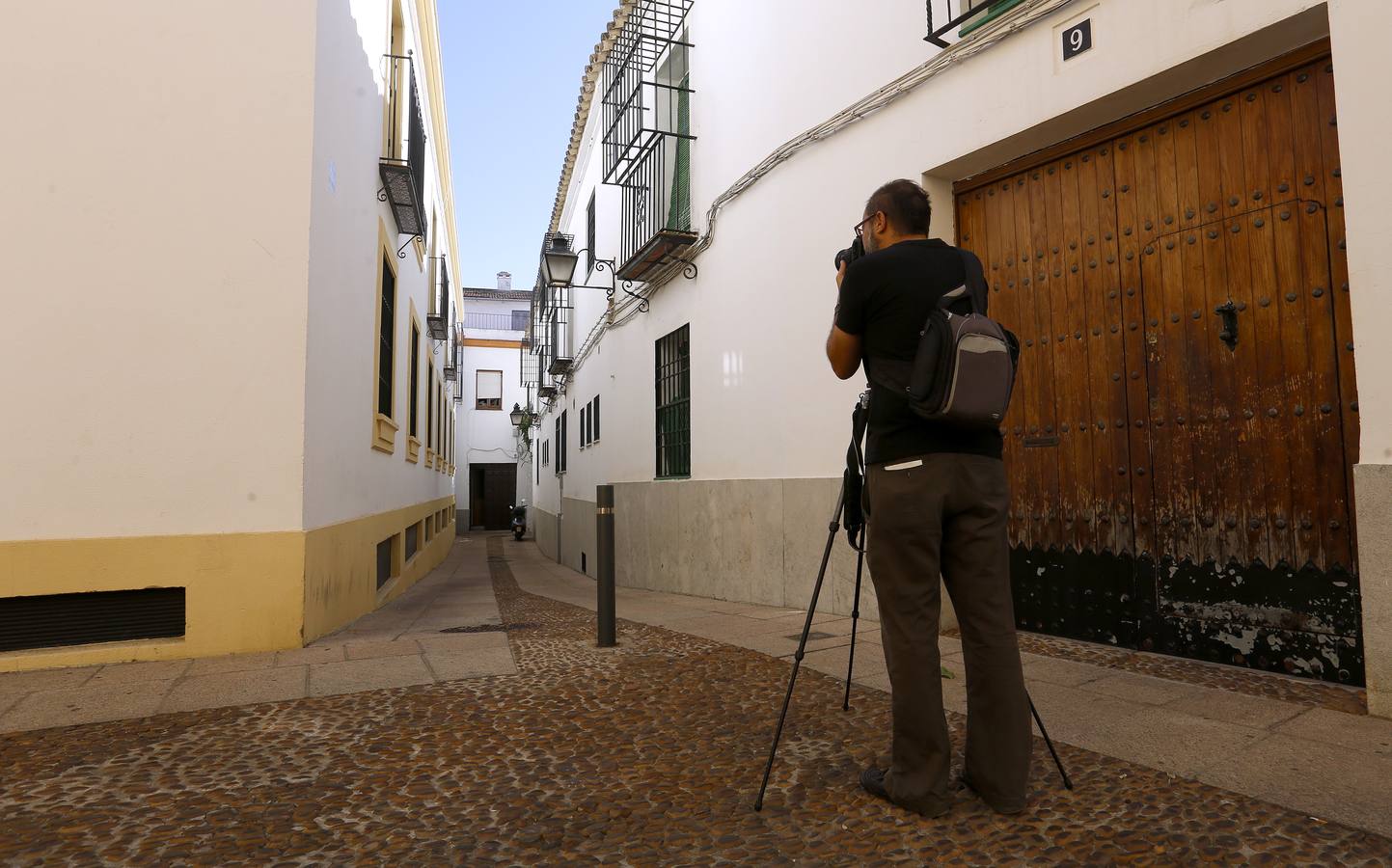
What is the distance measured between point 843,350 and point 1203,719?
1.96m

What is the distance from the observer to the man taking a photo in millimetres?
2131

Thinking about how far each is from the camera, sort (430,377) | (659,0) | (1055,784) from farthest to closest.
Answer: (430,377) → (659,0) → (1055,784)

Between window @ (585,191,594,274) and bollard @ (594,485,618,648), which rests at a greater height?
window @ (585,191,594,274)

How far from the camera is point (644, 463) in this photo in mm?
9938

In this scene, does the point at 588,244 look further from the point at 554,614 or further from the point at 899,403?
the point at 899,403

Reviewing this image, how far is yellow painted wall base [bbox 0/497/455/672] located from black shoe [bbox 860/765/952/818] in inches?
137

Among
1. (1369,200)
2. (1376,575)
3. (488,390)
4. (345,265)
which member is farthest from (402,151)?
(488,390)

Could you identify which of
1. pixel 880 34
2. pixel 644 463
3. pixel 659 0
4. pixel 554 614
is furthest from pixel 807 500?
pixel 659 0

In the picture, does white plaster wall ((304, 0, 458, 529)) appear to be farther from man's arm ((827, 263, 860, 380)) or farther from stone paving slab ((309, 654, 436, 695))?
man's arm ((827, 263, 860, 380))

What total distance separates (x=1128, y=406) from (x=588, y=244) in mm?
11758

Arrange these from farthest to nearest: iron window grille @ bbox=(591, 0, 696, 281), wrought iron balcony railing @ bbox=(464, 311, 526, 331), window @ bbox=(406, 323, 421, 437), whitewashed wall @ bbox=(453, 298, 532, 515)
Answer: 1. wrought iron balcony railing @ bbox=(464, 311, 526, 331)
2. whitewashed wall @ bbox=(453, 298, 532, 515)
3. window @ bbox=(406, 323, 421, 437)
4. iron window grille @ bbox=(591, 0, 696, 281)

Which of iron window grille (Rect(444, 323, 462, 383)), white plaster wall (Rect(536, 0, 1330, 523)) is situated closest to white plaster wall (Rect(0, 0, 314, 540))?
white plaster wall (Rect(536, 0, 1330, 523))

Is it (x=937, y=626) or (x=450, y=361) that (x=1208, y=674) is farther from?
(x=450, y=361)

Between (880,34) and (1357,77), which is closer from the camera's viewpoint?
(1357,77)
